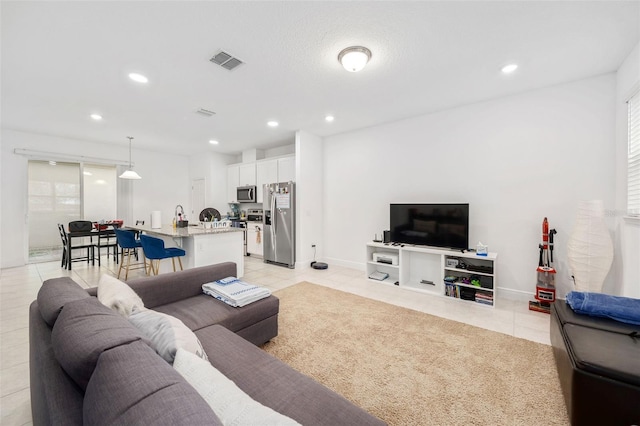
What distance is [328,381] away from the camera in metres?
1.85

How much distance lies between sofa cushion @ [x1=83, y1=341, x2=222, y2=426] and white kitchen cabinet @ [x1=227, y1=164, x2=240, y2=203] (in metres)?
6.48

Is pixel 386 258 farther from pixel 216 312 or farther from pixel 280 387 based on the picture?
pixel 280 387

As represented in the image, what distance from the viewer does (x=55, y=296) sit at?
1.32 metres

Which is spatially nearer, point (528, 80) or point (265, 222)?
point (528, 80)

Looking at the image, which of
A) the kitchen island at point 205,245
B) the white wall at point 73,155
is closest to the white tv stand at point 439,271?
the kitchen island at point 205,245

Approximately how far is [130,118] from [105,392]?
16.5ft

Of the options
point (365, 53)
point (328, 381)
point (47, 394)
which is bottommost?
point (328, 381)

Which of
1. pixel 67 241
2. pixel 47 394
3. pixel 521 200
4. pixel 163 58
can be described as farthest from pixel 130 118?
pixel 521 200

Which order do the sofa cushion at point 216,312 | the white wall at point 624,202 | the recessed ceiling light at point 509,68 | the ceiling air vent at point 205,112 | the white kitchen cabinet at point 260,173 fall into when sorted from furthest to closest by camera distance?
the white kitchen cabinet at point 260,173
the ceiling air vent at point 205,112
the recessed ceiling light at point 509,68
the white wall at point 624,202
the sofa cushion at point 216,312

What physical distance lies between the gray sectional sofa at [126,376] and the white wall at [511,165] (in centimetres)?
345

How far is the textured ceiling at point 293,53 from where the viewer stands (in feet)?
6.62

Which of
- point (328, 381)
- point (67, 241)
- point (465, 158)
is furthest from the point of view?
point (67, 241)

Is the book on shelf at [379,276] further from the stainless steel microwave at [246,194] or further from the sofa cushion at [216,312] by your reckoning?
the stainless steel microwave at [246,194]

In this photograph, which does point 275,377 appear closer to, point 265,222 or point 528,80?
point 528,80
